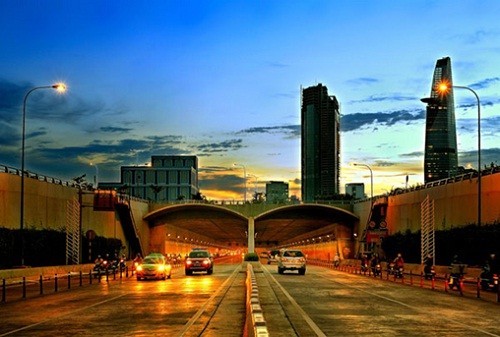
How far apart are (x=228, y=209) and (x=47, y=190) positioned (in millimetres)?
59181

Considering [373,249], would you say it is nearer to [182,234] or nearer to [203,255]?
[203,255]

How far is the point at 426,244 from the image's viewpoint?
63.2 metres

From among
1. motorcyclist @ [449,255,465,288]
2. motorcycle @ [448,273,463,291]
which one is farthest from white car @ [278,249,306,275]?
motorcyclist @ [449,255,465,288]

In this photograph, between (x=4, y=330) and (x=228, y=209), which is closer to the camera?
(x=4, y=330)

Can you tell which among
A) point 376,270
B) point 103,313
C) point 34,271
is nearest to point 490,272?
point 103,313

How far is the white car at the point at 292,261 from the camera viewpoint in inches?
2388

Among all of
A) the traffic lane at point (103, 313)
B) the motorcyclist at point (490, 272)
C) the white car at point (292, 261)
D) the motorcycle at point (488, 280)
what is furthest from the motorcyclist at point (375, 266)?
the traffic lane at point (103, 313)

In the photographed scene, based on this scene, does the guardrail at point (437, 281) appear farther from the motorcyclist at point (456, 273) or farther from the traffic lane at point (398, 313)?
the traffic lane at point (398, 313)

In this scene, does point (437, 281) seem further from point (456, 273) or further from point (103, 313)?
point (103, 313)

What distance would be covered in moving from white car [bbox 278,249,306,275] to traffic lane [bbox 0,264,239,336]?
85.9 feet

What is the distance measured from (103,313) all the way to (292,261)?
37.6m

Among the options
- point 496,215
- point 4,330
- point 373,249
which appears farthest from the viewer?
point 373,249

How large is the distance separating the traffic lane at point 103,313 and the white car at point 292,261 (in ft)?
85.9

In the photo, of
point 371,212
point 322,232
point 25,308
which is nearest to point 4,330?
point 25,308
